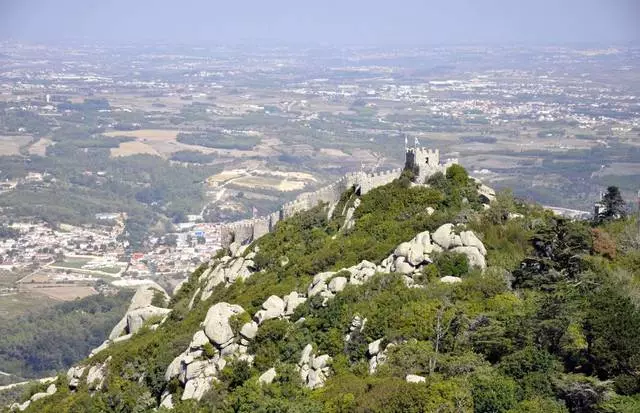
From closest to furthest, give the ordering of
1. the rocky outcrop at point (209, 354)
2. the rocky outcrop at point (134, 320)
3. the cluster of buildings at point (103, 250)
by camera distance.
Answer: the rocky outcrop at point (209, 354)
the rocky outcrop at point (134, 320)
the cluster of buildings at point (103, 250)

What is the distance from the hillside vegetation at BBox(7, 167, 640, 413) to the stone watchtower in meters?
0.88

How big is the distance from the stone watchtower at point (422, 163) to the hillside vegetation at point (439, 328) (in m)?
0.88

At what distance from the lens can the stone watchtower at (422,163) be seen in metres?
32.7

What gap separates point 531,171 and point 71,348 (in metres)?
66.6

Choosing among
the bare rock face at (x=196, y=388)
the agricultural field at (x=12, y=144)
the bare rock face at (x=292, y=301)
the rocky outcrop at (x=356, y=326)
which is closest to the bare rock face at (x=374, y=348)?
the rocky outcrop at (x=356, y=326)

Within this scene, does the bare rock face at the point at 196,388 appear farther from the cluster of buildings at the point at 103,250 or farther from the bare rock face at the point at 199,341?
the cluster of buildings at the point at 103,250

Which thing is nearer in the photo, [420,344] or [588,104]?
[420,344]

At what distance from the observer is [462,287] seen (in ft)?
74.0

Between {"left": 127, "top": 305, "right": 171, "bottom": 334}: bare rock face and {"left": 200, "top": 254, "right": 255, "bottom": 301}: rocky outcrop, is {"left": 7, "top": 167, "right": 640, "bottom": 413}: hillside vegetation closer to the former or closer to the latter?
{"left": 200, "top": 254, "right": 255, "bottom": 301}: rocky outcrop

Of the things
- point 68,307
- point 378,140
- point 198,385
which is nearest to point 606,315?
point 198,385

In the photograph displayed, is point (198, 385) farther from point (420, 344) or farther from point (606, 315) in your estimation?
point (606, 315)

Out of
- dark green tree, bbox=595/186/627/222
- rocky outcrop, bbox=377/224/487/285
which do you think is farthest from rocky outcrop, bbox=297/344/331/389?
dark green tree, bbox=595/186/627/222

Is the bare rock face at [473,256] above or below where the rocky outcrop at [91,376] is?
above

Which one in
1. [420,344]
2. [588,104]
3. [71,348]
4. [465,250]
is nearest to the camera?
[420,344]
